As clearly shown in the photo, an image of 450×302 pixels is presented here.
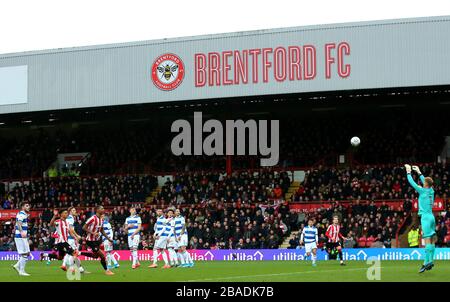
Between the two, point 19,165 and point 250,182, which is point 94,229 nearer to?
point 250,182

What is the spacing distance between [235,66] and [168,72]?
4111 millimetres

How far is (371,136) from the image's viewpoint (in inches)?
2103

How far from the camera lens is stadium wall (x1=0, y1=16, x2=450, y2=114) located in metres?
45.7


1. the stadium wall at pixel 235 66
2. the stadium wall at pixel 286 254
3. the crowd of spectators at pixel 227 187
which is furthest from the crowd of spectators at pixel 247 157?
the stadium wall at pixel 286 254

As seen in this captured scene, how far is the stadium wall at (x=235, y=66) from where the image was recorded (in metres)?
45.7

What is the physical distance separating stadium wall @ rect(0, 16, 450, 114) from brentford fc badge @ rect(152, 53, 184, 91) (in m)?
0.06

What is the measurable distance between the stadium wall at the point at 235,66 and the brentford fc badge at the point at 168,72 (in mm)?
58

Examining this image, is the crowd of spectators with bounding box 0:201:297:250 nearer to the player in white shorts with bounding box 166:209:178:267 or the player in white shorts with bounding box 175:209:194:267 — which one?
the player in white shorts with bounding box 175:209:194:267

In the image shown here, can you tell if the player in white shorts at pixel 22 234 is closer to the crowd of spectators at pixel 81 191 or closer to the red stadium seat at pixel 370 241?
the red stadium seat at pixel 370 241

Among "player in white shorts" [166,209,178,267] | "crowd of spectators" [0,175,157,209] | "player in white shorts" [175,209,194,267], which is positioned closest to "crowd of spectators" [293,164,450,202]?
"crowd of spectators" [0,175,157,209]

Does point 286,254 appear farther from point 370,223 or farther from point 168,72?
point 168,72

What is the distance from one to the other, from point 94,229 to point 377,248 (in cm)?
1675

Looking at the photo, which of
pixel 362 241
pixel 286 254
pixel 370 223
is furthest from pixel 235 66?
pixel 362 241

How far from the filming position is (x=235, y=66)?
159 ft
